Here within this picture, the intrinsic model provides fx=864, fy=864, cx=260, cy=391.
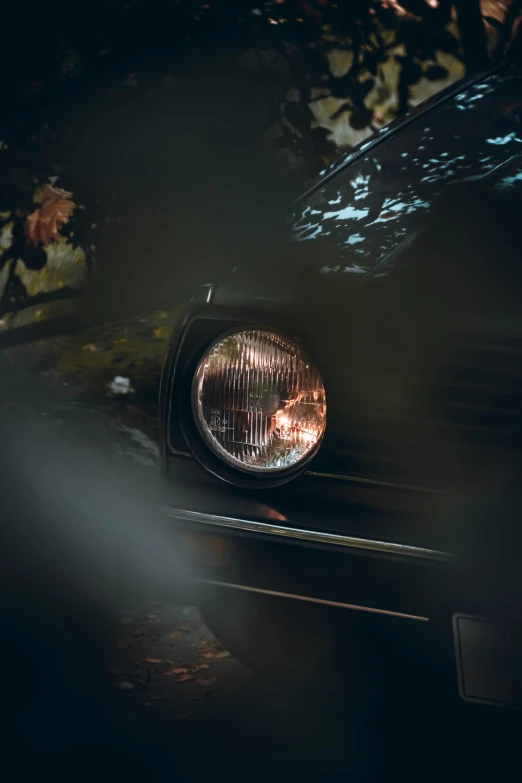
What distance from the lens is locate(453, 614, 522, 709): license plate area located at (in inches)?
56.0

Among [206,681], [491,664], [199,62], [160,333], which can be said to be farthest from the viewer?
[160,333]

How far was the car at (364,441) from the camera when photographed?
144 centimetres

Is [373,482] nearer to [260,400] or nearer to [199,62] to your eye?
[260,400]

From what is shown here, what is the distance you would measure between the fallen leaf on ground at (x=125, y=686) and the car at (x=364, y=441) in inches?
19.5

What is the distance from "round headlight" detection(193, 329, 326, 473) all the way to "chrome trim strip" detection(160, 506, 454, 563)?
0.10m

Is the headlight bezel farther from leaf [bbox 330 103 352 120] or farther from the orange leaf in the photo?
the orange leaf

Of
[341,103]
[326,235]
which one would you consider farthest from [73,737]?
[341,103]

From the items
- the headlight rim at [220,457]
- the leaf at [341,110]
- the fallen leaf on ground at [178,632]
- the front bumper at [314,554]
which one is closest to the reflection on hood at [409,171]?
the headlight rim at [220,457]

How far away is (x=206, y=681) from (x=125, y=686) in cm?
20

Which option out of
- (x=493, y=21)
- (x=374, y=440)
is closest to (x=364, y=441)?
(x=374, y=440)

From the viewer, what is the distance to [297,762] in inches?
71.4

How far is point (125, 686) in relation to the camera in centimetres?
211

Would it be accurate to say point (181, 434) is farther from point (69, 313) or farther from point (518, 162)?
point (69, 313)

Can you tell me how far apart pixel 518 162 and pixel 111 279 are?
1753 mm
